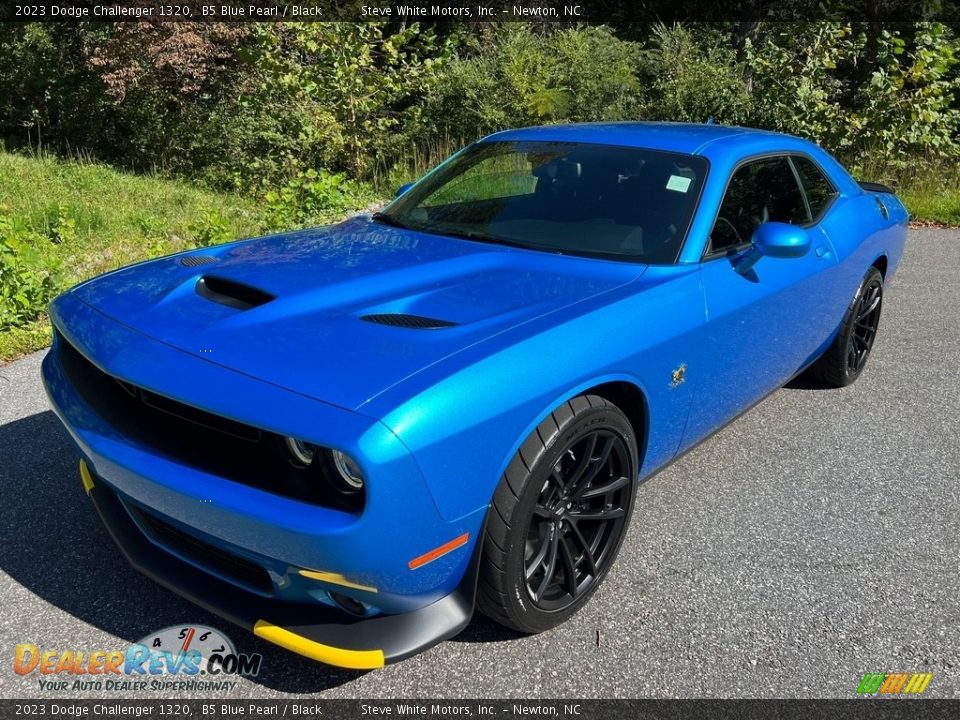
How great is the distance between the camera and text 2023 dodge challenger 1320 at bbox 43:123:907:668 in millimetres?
1932

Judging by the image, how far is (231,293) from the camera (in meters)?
2.58

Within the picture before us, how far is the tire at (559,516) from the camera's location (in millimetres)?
Answer: 2154

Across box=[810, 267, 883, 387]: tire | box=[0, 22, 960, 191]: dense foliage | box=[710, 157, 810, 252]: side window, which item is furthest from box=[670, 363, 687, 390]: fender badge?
box=[0, 22, 960, 191]: dense foliage

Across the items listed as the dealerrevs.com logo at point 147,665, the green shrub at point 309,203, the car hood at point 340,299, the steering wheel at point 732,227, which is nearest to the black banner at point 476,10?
the green shrub at point 309,203

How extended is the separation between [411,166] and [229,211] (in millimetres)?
3282

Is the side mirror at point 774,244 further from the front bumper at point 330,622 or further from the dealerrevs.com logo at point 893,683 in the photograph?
the front bumper at point 330,622

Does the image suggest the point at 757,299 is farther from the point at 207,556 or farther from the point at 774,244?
the point at 207,556

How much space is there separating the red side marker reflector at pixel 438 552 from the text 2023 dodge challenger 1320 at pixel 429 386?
1 cm

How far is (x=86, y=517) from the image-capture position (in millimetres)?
2986

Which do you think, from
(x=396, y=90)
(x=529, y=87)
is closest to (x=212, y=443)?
(x=396, y=90)

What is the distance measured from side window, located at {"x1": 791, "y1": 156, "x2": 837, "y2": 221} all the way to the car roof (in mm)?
90

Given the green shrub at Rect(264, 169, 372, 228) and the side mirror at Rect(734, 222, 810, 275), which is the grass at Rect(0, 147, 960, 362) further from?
the side mirror at Rect(734, 222, 810, 275)

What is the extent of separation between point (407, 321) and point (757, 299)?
1.52 meters

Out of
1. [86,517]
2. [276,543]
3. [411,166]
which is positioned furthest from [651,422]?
[411,166]
